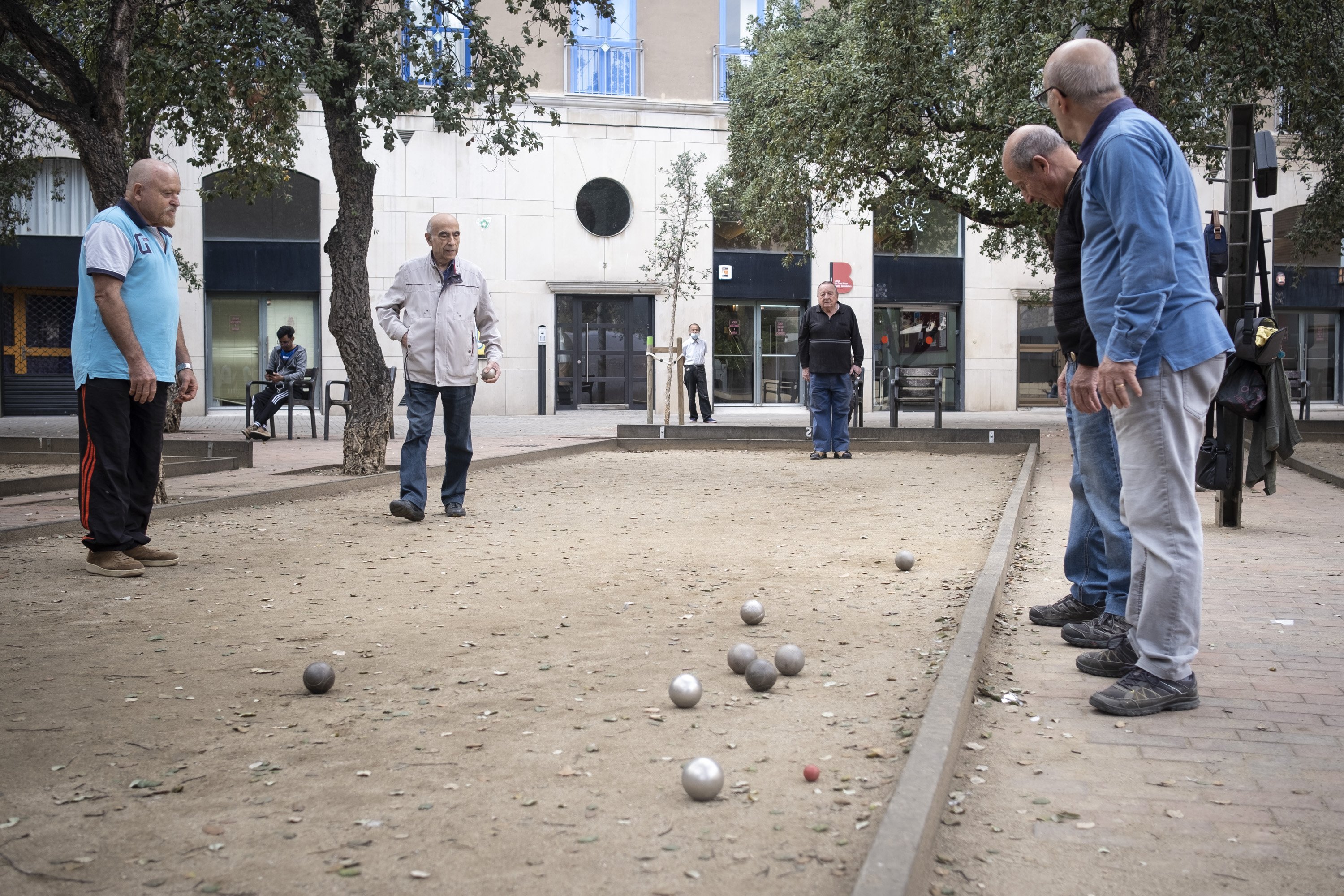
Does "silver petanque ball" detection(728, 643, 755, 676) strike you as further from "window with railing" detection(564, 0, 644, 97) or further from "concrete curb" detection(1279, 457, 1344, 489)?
"window with railing" detection(564, 0, 644, 97)

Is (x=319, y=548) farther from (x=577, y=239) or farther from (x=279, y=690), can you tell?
(x=577, y=239)

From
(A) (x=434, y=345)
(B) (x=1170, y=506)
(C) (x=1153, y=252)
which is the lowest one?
(B) (x=1170, y=506)

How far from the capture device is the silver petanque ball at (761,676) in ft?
13.3

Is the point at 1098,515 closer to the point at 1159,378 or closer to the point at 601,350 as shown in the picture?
the point at 1159,378

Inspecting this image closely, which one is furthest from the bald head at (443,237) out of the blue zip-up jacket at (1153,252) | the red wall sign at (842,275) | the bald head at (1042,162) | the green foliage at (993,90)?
the red wall sign at (842,275)

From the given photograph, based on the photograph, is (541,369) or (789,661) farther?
(541,369)

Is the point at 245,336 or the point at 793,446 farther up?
the point at 245,336

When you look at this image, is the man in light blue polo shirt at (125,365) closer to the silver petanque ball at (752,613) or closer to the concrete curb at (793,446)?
the silver petanque ball at (752,613)

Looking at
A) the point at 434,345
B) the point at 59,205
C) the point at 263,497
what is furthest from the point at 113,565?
the point at 59,205

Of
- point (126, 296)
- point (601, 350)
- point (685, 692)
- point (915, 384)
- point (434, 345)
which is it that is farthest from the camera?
point (601, 350)

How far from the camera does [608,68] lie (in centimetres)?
2955

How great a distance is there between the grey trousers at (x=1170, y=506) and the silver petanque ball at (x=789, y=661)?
114 cm

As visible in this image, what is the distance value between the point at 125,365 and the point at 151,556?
3.47 ft

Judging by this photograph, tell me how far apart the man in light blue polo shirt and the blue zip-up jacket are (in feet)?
14.6
